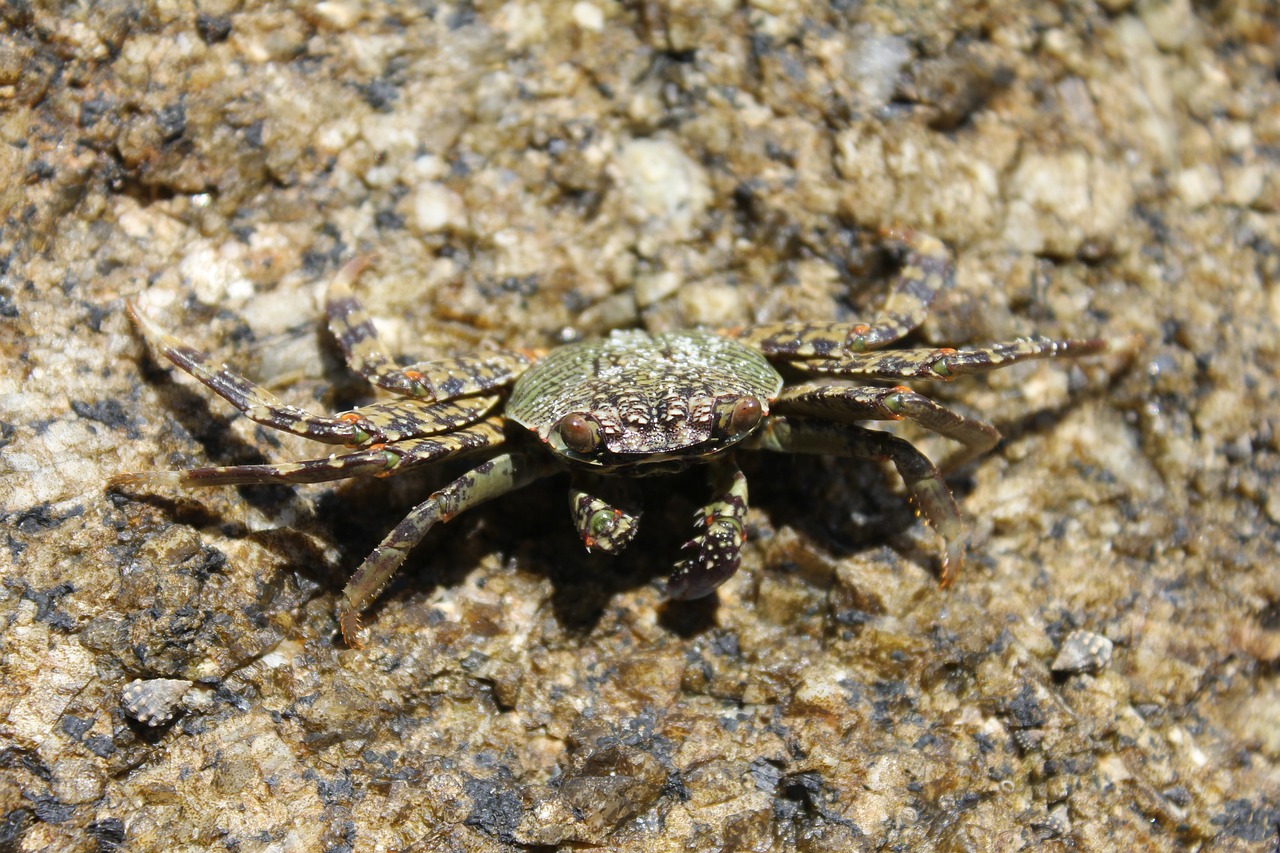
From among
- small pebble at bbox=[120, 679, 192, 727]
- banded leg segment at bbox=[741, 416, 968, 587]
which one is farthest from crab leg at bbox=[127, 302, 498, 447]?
banded leg segment at bbox=[741, 416, 968, 587]

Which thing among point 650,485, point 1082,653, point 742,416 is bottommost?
point 1082,653

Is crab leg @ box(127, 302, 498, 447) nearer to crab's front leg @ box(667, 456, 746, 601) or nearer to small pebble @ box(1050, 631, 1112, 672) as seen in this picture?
crab's front leg @ box(667, 456, 746, 601)

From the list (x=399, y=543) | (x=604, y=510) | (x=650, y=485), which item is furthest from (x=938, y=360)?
(x=399, y=543)

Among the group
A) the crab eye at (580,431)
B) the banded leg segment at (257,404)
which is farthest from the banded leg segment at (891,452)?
the banded leg segment at (257,404)

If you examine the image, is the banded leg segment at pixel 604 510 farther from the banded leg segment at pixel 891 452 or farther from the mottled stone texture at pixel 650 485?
the banded leg segment at pixel 891 452

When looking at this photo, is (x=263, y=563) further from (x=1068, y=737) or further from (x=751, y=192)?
(x=1068, y=737)

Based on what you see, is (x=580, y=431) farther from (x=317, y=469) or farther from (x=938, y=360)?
(x=938, y=360)
